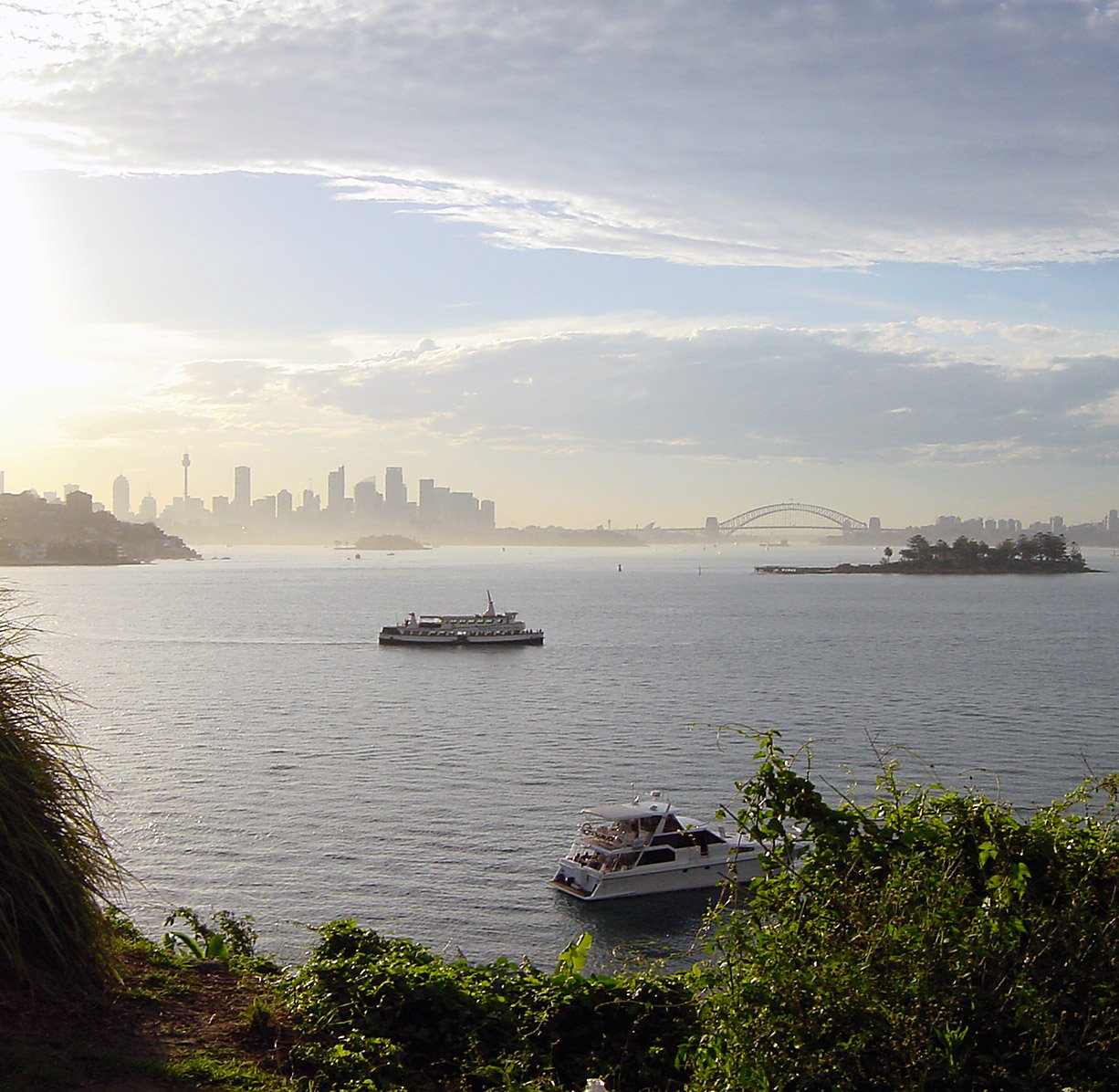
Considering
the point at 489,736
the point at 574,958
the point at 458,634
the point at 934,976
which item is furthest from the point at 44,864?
the point at 458,634

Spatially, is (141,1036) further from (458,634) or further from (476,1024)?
(458,634)

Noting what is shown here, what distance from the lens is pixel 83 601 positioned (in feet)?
390

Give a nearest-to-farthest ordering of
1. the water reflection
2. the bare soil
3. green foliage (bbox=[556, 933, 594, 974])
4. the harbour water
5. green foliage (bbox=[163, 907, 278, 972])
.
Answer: the bare soil, green foliage (bbox=[556, 933, 594, 974]), green foliage (bbox=[163, 907, 278, 972]), the water reflection, the harbour water

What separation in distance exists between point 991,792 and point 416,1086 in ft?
91.2

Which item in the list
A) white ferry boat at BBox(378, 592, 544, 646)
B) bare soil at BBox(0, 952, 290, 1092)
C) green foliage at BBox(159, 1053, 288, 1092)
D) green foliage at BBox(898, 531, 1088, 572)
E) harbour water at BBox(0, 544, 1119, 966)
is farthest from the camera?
green foliage at BBox(898, 531, 1088, 572)

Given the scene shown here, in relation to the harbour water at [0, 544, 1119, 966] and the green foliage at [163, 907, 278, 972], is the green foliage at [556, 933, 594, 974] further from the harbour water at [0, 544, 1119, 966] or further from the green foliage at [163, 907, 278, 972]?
the green foliage at [163, 907, 278, 972]

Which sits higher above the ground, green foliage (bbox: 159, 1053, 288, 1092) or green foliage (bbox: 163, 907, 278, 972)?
green foliage (bbox: 159, 1053, 288, 1092)

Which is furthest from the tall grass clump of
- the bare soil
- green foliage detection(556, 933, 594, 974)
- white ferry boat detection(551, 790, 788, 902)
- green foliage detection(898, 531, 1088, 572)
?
green foliage detection(898, 531, 1088, 572)

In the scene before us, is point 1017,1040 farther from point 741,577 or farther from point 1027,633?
point 741,577

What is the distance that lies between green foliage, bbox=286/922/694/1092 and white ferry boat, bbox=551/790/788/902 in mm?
17177

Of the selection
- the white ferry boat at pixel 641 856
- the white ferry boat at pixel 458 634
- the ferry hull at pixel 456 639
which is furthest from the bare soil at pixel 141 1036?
the white ferry boat at pixel 458 634

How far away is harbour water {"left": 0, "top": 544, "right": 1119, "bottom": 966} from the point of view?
2455 centimetres

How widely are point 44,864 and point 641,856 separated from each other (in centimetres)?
2025

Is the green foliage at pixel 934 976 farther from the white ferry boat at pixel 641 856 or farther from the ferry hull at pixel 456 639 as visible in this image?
the ferry hull at pixel 456 639
